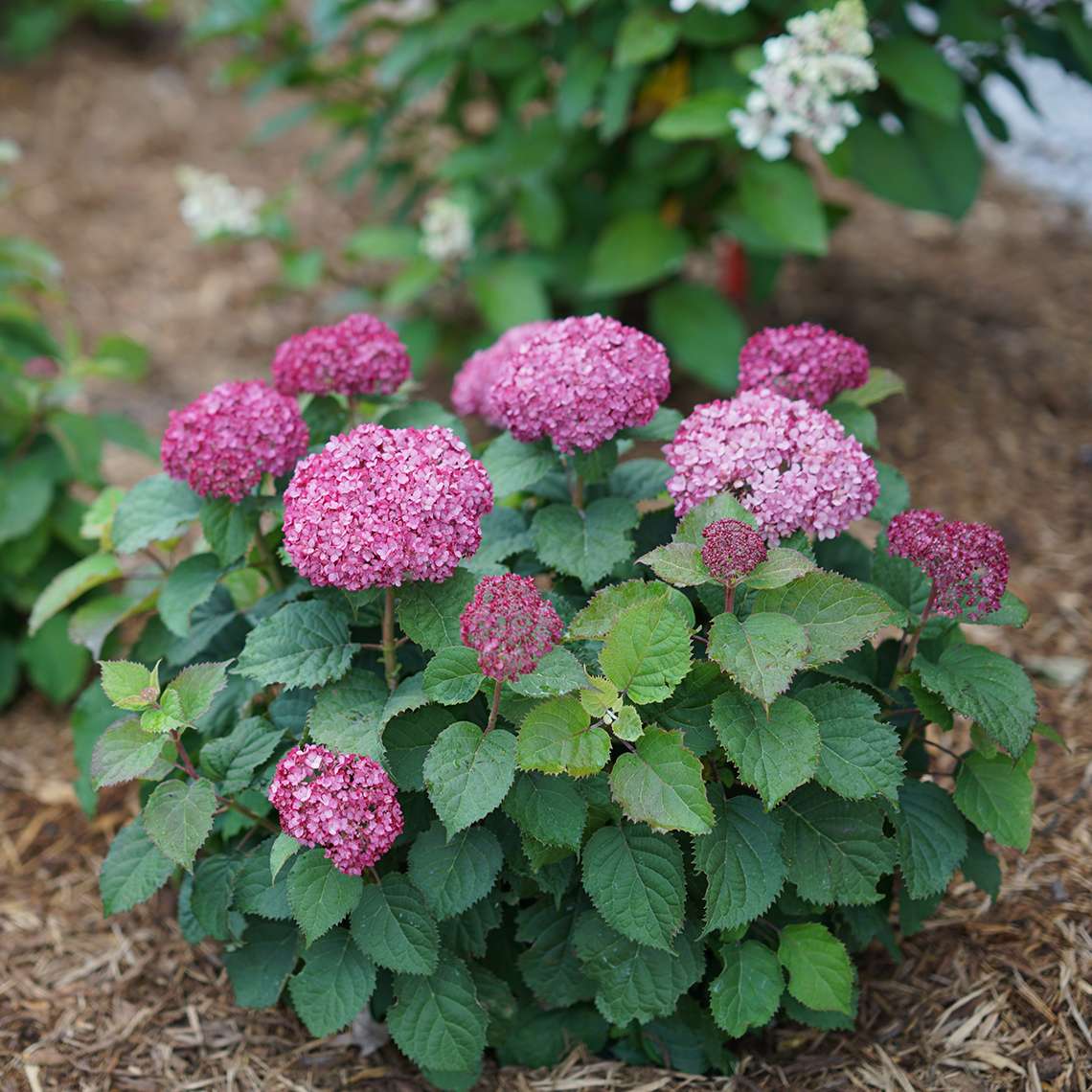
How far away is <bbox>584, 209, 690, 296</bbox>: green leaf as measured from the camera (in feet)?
10.5

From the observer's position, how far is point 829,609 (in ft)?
5.19

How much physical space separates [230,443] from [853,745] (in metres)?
1.01

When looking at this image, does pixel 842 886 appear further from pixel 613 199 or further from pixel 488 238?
pixel 488 238

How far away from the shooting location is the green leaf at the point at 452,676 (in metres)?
1.53

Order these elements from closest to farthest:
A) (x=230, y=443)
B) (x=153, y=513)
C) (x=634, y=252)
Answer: (x=230, y=443)
(x=153, y=513)
(x=634, y=252)

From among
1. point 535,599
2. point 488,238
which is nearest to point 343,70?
point 488,238

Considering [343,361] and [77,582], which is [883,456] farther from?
[77,582]

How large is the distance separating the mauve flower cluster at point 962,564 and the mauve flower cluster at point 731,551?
0.87ft

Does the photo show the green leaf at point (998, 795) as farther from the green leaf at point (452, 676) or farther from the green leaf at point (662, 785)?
the green leaf at point (452, 676)

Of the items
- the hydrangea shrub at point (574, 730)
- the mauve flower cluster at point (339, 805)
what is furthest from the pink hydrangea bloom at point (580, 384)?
the mauve flower cluster at point (339, 805)

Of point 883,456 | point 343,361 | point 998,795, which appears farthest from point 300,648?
point 883,456

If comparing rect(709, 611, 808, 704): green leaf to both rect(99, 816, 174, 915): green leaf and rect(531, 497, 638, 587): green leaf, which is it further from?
rect(99, 816, 174, 915): green leaf

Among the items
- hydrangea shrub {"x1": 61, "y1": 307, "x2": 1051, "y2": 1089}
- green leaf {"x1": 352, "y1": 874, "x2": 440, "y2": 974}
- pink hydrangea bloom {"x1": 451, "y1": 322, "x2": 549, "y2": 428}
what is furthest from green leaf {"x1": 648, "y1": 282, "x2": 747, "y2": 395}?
green leaf {"x1": 352, "y1": 874, "x2": 440, "y2": 974}

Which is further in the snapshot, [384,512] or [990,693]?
[990,693]
